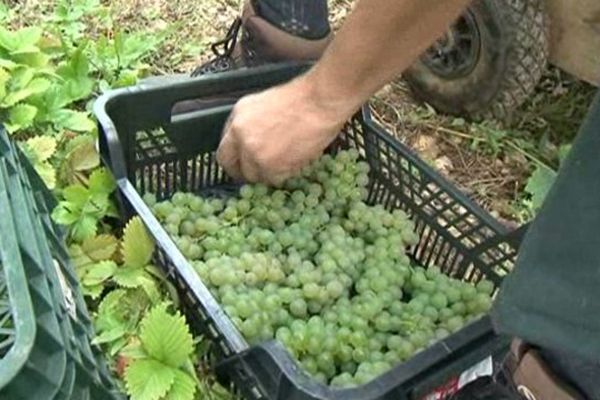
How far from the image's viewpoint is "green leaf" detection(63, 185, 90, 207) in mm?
1648

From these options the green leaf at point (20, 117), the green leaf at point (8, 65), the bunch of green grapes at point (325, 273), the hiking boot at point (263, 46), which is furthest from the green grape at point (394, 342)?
the green leaf at point (8, 65)

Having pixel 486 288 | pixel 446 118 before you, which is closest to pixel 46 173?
pixel 486 288

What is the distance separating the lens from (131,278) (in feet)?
5.00

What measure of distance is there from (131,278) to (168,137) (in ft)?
1.02

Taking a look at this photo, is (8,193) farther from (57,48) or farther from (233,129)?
(57,48)

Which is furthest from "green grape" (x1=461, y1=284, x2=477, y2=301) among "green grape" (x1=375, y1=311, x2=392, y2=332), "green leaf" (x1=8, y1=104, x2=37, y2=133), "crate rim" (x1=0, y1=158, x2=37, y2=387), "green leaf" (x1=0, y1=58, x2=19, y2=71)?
"green leaf" (x1=0, y1=58, x2=19, y2=71)

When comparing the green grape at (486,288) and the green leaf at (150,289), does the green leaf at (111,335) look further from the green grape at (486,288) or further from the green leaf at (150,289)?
the green grape at (486,288)

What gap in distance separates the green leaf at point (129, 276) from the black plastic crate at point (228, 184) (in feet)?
0.13

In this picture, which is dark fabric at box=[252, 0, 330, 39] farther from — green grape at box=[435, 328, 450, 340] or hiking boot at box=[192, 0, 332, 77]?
green grape at box=[435, 328, 450, 340]

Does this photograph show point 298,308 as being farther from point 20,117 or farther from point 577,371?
point 20,117

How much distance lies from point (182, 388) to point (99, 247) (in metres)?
0.33

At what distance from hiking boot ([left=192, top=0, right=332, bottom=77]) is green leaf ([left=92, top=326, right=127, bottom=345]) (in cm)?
60

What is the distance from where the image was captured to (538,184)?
199cm

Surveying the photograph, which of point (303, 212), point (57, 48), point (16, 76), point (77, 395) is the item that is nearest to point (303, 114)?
point (303, 212)
